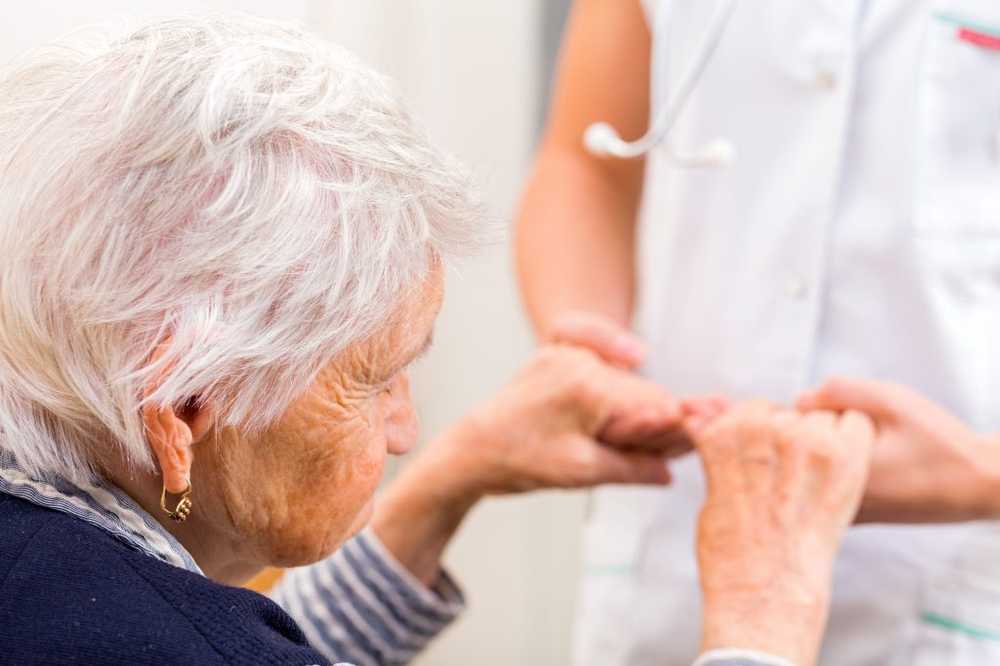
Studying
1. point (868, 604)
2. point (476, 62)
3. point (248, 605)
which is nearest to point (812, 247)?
point (868, 604)

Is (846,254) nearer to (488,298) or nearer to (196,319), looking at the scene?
(196,319)

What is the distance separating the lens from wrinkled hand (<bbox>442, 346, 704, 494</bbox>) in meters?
1.08

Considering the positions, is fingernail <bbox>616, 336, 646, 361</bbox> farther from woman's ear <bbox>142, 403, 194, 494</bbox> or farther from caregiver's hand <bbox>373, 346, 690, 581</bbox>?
woman's ear <bbox>142, 403, 194, 494</bbox>

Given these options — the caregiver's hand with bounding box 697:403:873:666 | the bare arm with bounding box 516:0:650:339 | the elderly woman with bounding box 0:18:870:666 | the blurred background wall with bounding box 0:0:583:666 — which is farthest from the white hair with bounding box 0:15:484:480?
the blurred background wall with bounding box 0:0:583:666

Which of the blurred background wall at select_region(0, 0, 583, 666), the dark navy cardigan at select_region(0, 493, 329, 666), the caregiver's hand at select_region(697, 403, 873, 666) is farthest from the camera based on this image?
the blurred background wall at select_region(0, 0, 583, 666)

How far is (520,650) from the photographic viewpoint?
6.95 feet

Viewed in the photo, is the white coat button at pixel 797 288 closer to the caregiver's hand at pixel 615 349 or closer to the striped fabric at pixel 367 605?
the caregiver's hand at pixel 615 349

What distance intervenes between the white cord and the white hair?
0.39 metres

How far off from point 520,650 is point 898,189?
1.34m

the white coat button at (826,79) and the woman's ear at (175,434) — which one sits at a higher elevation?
the white coat button at (826,79)

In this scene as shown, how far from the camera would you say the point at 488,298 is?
1995mm

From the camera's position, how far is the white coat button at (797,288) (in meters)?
1.03

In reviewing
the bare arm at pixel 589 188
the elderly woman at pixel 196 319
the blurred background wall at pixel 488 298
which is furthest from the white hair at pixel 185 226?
the blurred background wall at pixel 488 298

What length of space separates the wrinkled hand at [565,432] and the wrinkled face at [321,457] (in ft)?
1.01
